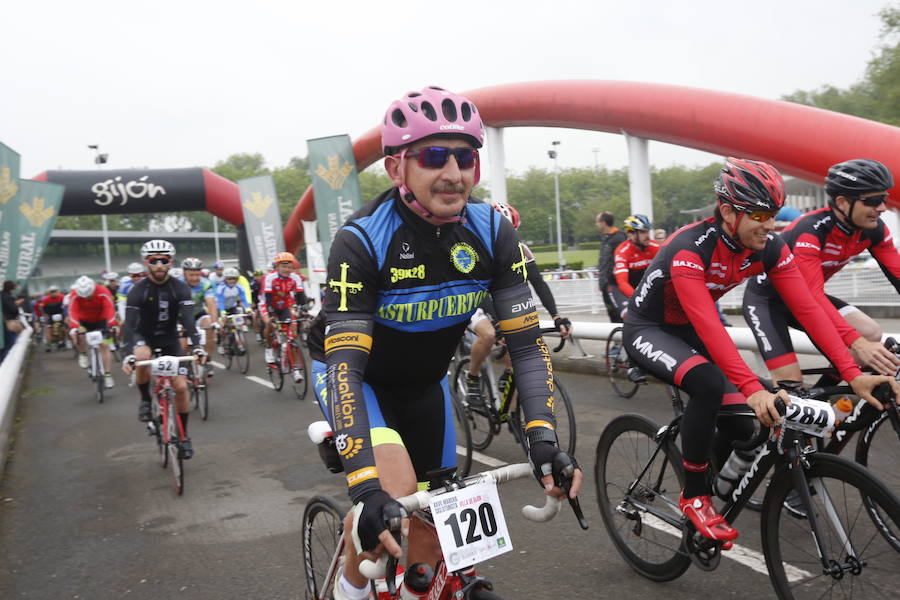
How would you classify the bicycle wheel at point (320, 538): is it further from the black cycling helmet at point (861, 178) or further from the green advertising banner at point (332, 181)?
the green advertising banner at point (332, 181)

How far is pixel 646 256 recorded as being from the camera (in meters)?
9.27

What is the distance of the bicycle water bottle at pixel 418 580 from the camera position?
2.47 metres

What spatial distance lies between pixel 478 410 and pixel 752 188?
3.83m

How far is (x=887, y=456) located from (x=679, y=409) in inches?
55.1

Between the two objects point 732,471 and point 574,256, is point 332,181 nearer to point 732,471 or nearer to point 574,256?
point 732,471

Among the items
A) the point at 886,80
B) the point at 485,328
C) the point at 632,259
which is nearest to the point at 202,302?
the point at 632,259

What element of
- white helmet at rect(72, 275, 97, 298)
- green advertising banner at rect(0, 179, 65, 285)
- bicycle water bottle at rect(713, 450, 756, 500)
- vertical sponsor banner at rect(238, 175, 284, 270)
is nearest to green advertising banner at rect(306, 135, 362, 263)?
vertical sponsor banner at rect(238, 175, 284, 270)

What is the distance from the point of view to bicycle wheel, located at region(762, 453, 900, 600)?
9.00 feet

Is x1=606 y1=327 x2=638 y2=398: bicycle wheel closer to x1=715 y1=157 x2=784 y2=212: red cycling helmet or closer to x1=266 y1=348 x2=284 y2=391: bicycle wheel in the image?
x1=266 y1=348 x2=284 y2=391: bicycle wheel

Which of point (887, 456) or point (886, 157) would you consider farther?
point (886, 157)

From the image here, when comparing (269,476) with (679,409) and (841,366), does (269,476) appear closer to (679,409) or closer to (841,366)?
(679,409)

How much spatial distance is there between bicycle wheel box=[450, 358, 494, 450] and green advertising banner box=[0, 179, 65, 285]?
1020 cm

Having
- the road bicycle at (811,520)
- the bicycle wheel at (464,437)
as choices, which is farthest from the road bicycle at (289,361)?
the road bicycle at (811,520)

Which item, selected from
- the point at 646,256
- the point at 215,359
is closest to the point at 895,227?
the point at 646,256
